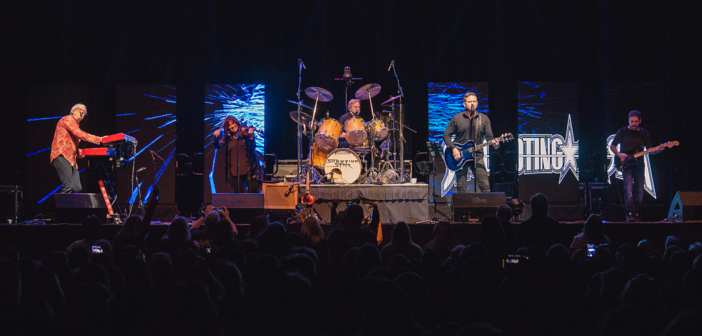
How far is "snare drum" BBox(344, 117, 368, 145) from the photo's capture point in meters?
10.7

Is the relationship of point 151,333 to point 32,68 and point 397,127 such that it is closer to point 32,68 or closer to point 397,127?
point 397,127

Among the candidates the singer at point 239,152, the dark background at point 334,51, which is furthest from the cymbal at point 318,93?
the dark background at point 334,51

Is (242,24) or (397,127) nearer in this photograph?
(397,127)

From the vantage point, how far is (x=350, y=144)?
36.4 feet

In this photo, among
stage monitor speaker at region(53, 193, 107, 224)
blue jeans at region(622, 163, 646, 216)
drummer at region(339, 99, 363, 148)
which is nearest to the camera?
stage monitor speaker at region(53, 193, 107, 224)

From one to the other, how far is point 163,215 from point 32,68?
15.2 feet

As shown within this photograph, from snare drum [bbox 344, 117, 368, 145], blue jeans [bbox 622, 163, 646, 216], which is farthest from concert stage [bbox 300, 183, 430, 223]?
blue jeans [bbox 622, 163, 646, 216]

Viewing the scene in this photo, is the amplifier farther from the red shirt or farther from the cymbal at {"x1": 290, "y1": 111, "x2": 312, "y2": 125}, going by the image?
the red shirt

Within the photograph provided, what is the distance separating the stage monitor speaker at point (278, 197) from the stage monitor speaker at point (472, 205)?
118 inches

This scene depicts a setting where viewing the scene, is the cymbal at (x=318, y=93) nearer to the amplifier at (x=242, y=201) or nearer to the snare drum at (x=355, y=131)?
the snare drum at (x=355, y=131)

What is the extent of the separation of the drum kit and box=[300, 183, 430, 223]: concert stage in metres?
0.69

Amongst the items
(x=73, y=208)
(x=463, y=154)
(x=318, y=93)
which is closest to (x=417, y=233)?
(x=463, y=154)

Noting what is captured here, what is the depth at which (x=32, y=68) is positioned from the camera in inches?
495

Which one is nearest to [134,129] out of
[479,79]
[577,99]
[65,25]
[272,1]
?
[65,25]
